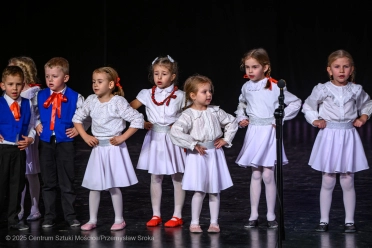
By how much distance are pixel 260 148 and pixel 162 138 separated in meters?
0.70

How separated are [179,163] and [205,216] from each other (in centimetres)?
50

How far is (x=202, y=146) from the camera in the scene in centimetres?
501

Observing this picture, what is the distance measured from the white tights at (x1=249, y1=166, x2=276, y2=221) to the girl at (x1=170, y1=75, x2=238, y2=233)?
31 cm

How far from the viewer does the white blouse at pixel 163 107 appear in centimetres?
529

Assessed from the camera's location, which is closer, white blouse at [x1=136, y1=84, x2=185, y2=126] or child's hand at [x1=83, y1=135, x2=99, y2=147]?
child's hand at [x1=83, y1=135, x2=99, y2=147]

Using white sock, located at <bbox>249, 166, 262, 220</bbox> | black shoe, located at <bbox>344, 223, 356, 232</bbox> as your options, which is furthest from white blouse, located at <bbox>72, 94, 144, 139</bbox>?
black shoe, located at <bbox>344, 223, 356, 232</bbox>

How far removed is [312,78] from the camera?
1308 cm

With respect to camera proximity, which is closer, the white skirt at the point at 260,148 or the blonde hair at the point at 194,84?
the blonde hair at the point at 194,84

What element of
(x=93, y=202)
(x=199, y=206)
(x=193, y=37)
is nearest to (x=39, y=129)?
(x=93, y=202)

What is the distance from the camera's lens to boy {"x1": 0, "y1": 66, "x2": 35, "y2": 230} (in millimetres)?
5098

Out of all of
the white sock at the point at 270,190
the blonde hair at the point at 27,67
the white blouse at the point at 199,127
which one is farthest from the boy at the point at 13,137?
the white sock at the point at 270,190

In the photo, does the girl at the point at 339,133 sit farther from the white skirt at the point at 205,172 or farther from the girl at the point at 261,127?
the white skirt at the point at 205,172

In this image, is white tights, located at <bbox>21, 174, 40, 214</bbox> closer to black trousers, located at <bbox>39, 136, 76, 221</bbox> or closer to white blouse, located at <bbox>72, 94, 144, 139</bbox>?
black trousers, located at <bbox>39, 136, 76, 221</bbox>

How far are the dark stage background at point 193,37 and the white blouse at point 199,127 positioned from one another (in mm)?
7485
